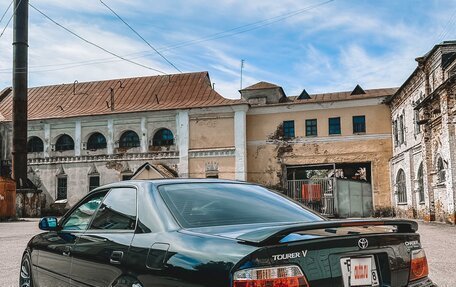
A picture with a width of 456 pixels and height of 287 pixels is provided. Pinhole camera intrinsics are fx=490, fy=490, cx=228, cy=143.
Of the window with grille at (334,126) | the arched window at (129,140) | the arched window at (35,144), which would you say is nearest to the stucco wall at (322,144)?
the window with grille at (334,126)

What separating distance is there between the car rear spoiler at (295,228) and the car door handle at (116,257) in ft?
3.49

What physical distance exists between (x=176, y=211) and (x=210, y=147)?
106 feet

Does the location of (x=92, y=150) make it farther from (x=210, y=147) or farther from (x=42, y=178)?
(x=210, y=147)

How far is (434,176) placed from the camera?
2280 centimetres

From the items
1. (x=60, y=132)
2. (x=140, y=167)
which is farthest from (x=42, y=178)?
(x=140, y=167)

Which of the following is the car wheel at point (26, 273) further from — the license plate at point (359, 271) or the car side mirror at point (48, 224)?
the license plate at point (359, 271)

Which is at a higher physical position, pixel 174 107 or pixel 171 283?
pixel 174 107

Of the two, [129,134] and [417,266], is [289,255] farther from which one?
[129,134]

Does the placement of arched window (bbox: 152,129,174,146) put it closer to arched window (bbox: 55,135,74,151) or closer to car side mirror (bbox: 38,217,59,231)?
arched window (bbox: 55,135,74,151)

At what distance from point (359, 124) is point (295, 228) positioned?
32.2 meters

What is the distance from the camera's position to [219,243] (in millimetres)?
2828

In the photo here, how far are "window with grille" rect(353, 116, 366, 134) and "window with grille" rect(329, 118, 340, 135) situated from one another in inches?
42.4

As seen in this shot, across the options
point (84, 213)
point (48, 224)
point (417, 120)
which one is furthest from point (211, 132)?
point (84, 213)

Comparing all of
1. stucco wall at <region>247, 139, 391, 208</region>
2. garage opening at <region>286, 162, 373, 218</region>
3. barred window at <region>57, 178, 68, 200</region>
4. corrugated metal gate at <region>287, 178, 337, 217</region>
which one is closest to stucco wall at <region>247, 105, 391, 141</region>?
stucco wall at <region>247, 139, 391, 208</region>
